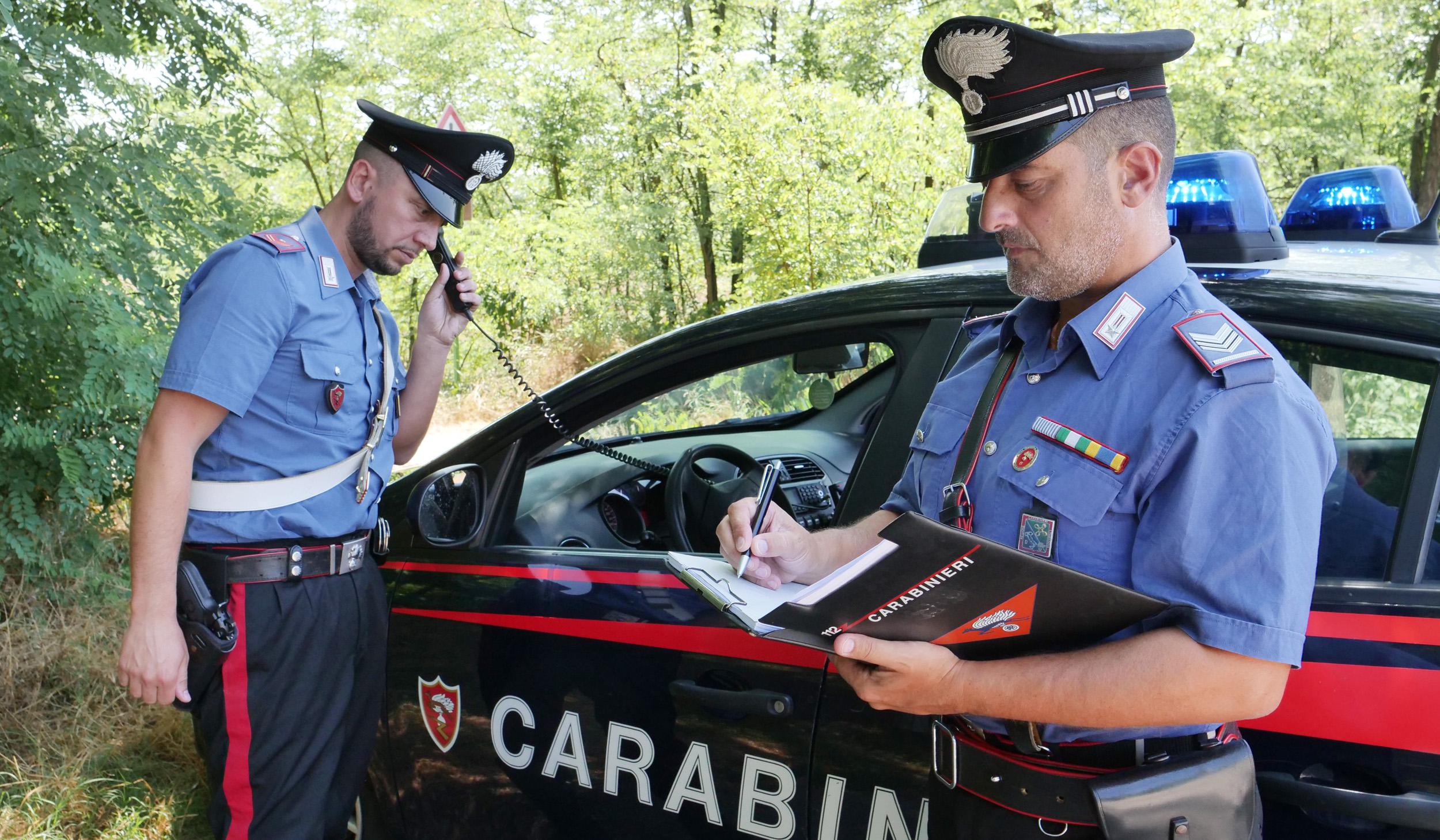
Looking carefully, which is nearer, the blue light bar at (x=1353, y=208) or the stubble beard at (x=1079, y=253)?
the stubble beard at (x=1079, y=253)

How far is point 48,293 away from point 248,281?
1967mm

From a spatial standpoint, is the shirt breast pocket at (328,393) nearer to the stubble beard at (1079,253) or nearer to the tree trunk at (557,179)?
the stubble beard at (1079,253)

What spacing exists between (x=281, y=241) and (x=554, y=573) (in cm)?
87

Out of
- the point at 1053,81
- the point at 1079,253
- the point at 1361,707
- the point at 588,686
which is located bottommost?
the point at 588,686

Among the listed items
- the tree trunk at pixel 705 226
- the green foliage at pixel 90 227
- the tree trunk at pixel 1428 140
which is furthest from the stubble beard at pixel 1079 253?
the tree trunk at pixel 705 226

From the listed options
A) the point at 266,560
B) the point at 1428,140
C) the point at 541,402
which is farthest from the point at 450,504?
the point at 1428,140

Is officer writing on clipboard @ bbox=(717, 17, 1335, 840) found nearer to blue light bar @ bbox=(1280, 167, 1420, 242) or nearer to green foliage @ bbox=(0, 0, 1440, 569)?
blue light bar @ bbox=(1280, 167, 1420, 242)

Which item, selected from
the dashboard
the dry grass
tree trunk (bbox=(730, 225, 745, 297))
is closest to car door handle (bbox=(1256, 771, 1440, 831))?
the dashboard

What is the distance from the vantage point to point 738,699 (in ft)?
6.03

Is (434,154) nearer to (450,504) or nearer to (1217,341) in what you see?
(450,504)

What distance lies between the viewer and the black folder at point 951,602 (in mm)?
1104

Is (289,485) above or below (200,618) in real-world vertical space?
above

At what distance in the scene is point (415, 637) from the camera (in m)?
2.42

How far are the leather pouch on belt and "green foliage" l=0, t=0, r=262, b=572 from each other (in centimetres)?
352
